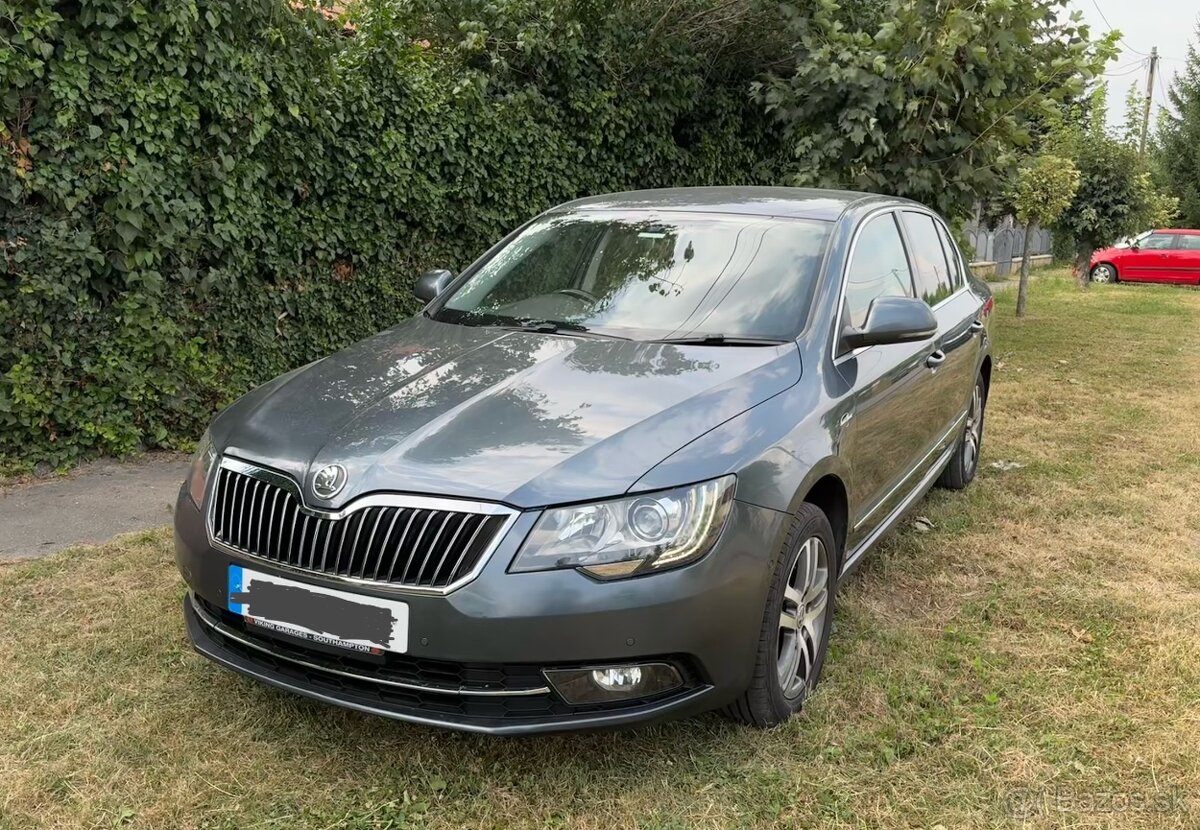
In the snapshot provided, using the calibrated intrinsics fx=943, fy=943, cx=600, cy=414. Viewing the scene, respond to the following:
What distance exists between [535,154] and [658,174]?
178cm

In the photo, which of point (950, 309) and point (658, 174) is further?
point (658, 174)

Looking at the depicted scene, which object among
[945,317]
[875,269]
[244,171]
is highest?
[244,171]

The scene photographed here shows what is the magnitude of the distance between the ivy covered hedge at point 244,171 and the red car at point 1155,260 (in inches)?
701

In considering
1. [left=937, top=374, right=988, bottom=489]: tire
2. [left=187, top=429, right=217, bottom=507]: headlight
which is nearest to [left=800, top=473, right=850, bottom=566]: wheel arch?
[left=187, top=429, right=217, bottom=507]: headlight

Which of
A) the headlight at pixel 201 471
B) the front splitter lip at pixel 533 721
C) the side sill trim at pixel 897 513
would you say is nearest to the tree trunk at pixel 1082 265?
the side sill trim at pixel 897 513

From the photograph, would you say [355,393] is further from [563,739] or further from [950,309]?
[950,309]

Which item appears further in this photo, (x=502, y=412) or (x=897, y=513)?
(x=897, y=513)

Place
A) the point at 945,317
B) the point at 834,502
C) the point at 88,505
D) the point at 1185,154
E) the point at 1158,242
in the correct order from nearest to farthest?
the point at 834,502 < the point at 945,317 < the point at 88,505 < the point at 1158,242 < the point at 1185,154

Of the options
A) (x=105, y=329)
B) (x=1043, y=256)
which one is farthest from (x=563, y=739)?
(x=1043, y=256)

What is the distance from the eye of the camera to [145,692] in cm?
303

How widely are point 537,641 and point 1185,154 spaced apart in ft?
117

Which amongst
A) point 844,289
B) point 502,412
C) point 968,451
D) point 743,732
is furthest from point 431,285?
point 968,451

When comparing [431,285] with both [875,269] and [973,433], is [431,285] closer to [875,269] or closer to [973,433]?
[875,269]

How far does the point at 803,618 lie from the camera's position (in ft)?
9.53
